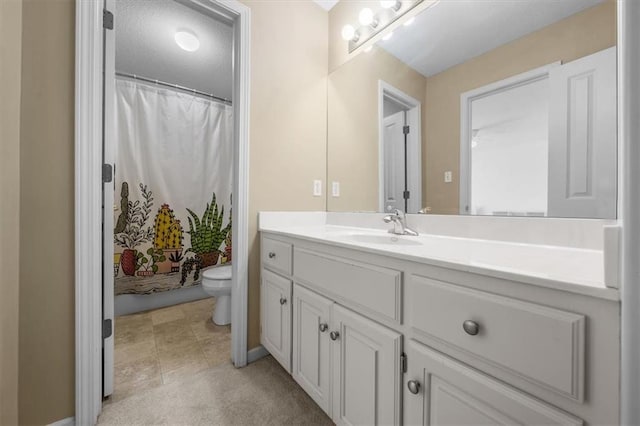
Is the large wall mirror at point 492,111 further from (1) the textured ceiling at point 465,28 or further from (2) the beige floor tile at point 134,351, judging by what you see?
(2) the beige floor tile at point 134,351

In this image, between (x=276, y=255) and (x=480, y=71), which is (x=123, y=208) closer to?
(x=276, y=255)

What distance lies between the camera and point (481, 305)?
0.59 m

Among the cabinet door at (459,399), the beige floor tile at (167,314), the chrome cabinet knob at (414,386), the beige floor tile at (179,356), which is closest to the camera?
the cabinet door at (459,399)

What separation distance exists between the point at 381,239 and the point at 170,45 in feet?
7.11

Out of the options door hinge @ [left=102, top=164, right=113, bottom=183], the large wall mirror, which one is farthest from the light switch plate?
door hinge @ [left=102, top=164, right=113, bottom=183]

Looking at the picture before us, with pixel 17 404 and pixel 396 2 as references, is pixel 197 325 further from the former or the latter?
pixel 396 2

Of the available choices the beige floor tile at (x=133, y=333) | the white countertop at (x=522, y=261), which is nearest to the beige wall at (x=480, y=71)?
the white countertop at (x=522, y=261)

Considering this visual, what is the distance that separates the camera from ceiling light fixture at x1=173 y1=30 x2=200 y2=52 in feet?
6.28

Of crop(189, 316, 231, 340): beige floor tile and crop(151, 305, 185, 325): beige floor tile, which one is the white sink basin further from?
crop(151, 305, 185, 325): beige floor tile

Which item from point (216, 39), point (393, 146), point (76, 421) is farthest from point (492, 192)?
point (216, 39)

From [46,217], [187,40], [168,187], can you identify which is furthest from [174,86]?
[46,217]

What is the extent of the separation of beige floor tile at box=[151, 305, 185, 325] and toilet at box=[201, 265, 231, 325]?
37 centimetres

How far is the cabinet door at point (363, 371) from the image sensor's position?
2.62ft

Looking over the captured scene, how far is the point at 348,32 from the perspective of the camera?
5.65ft
